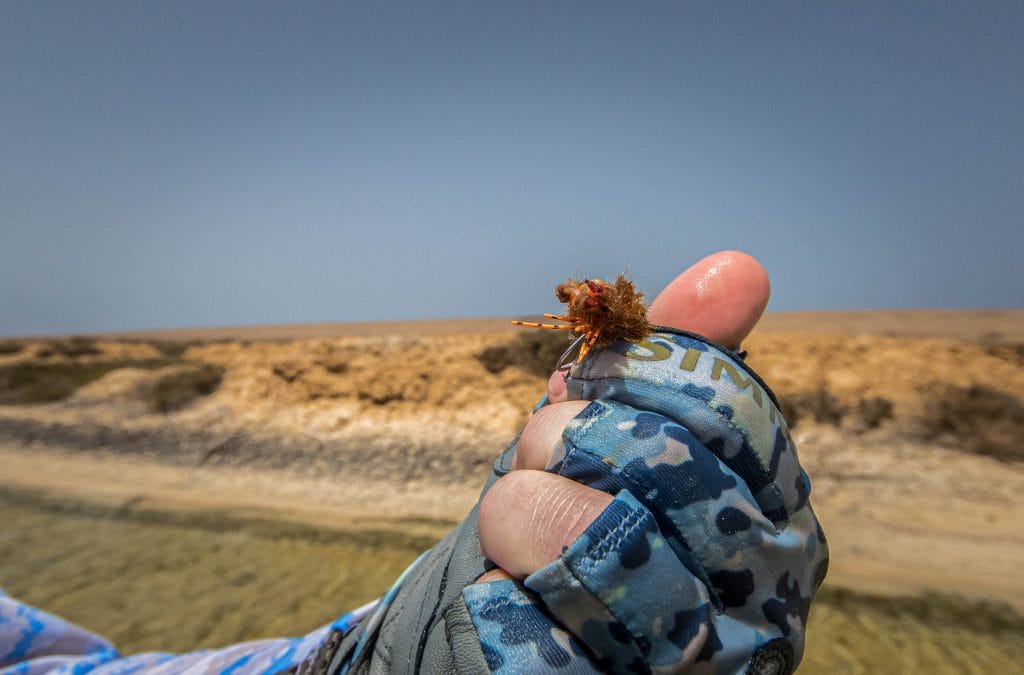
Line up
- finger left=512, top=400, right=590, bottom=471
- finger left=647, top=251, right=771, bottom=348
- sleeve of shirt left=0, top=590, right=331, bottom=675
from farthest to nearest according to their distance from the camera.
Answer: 1. sleeve of shirt left=0, top=590, right=331, bottom=675
2. finger left=647, top=251, right=771, bottom=348
3. finger left=512, top=400, right=590, bottom=471

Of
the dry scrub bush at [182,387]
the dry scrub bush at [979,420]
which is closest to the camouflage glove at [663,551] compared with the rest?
the dry scrub bush at [979,420]

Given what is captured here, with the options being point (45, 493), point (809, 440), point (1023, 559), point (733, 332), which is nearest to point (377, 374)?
point (45, 493)

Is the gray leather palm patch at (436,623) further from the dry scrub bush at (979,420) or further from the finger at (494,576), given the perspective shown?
the dry scrub bush at (979,420)

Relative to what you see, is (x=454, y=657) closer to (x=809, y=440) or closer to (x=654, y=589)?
(x=654, y=589)

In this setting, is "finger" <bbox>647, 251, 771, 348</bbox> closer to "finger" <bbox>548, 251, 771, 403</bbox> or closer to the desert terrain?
"finger" <bbox>548, 251, 771, 403</bbox>

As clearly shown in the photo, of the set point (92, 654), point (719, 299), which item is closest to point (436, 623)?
point (719, 299)

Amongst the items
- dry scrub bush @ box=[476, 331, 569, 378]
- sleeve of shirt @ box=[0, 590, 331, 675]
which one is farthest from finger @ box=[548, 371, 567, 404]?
dry scrub bush @ box=[476, 331, 569, 378]
